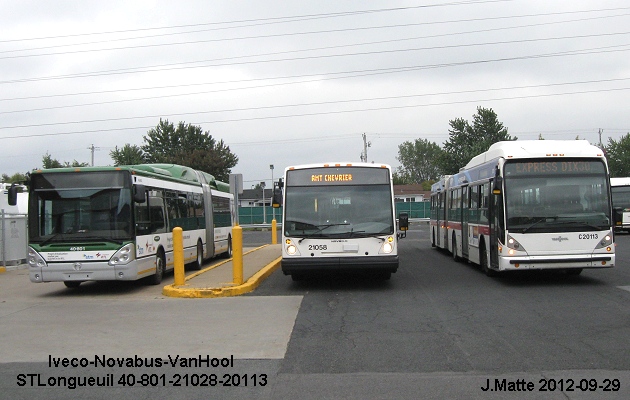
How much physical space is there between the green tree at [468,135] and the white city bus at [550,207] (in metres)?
59.9

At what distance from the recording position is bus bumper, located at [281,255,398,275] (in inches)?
524

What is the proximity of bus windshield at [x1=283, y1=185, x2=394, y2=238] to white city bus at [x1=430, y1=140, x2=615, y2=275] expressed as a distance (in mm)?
2471

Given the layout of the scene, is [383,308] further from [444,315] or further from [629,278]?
[629,278]

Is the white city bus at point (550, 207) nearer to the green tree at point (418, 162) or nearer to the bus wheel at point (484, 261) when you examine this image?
the bus wheel at point (484, 261)

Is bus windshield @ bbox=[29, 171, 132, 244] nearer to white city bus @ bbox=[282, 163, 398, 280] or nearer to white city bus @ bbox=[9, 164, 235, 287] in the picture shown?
white city bus @ bbox=[9, 164, 235, 287]

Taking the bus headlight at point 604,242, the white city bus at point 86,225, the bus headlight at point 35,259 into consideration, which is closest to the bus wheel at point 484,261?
the bus headlight at point 604,242

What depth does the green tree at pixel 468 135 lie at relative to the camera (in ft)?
242

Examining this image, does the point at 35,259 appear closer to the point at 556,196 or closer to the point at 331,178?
the point at 331,178

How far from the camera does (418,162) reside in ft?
423

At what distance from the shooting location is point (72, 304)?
512 inches

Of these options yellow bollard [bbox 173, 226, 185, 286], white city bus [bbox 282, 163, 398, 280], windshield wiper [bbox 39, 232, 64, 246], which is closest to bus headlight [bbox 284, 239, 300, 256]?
white city bus [bbox 282, 163, 398, 280]

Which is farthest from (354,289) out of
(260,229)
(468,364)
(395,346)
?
(260,229)

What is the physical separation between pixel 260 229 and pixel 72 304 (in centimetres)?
4600

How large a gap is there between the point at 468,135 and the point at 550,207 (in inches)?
2496
